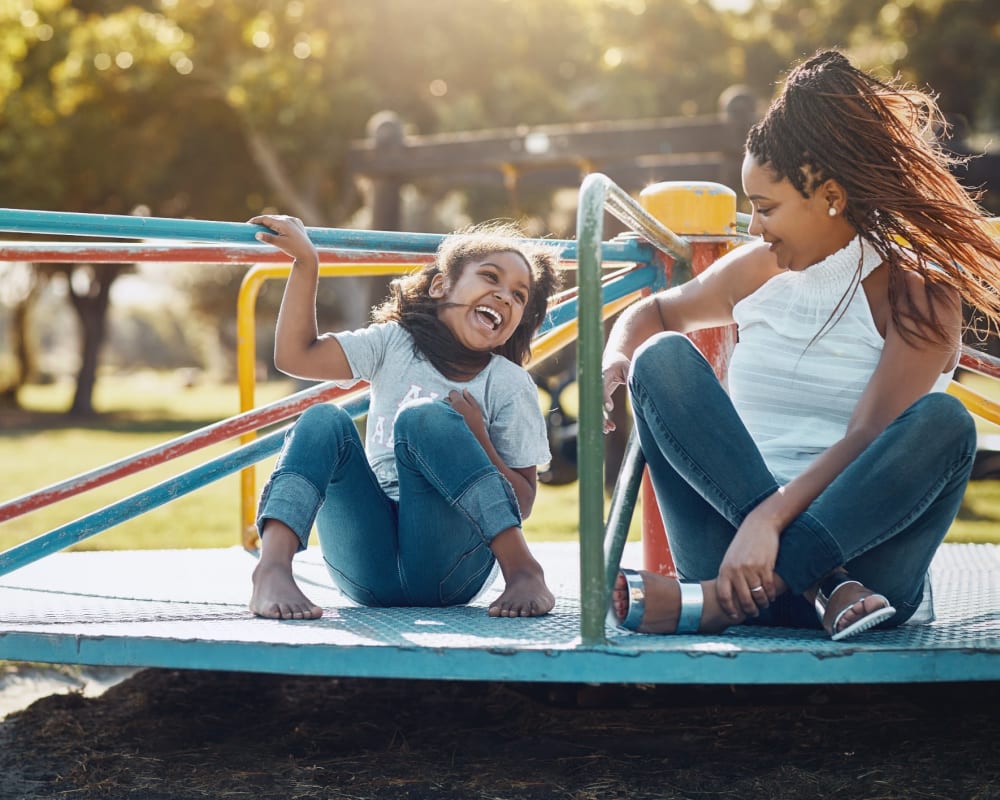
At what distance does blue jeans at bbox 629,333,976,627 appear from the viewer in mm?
1777

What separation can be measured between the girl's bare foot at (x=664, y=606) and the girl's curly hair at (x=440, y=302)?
62 cm

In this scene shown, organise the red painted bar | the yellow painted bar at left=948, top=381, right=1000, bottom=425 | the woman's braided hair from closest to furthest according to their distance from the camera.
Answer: the woman's braided hair → the red painted bar → the yellow painted bar at left=948, top=381, right=1000, bottom=425

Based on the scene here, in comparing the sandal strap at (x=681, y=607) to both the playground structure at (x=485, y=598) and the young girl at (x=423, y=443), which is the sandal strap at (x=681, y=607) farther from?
the young girl at (x=423, y=443)

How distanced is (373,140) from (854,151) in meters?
6.55

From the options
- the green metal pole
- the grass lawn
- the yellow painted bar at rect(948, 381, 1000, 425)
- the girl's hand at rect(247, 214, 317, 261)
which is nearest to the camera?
the green metal pole

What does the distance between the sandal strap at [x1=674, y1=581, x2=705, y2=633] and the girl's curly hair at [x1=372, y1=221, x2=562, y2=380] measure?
655 millimetres

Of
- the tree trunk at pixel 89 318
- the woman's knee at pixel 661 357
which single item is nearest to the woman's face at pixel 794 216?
the woman's knee at pixel 661 357

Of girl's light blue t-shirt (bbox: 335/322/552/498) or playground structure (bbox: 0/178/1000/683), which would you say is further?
girl's light blue t-shirt (bbox: 335/322/552/498)

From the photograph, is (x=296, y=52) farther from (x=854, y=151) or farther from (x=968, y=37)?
(x=854, y=151)

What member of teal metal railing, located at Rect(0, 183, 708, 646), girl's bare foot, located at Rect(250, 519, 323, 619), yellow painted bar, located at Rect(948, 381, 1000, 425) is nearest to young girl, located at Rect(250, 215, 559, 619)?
girl's bare foot, located at Rect(250, 519, 323, 619)

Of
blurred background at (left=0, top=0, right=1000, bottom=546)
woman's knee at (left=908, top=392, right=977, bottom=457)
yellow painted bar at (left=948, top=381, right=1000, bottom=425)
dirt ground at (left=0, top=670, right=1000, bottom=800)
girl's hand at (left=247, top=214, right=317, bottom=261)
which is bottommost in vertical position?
dirt ground at (left=0, top=670, right=1000, bottom=800)

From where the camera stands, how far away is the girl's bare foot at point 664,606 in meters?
1.82

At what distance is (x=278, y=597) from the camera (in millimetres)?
2041

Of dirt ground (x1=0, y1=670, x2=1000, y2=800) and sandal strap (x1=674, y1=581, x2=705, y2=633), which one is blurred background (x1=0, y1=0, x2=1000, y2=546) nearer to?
dirt ground (x1=0, y1=670, x2=1000, y2=800)
